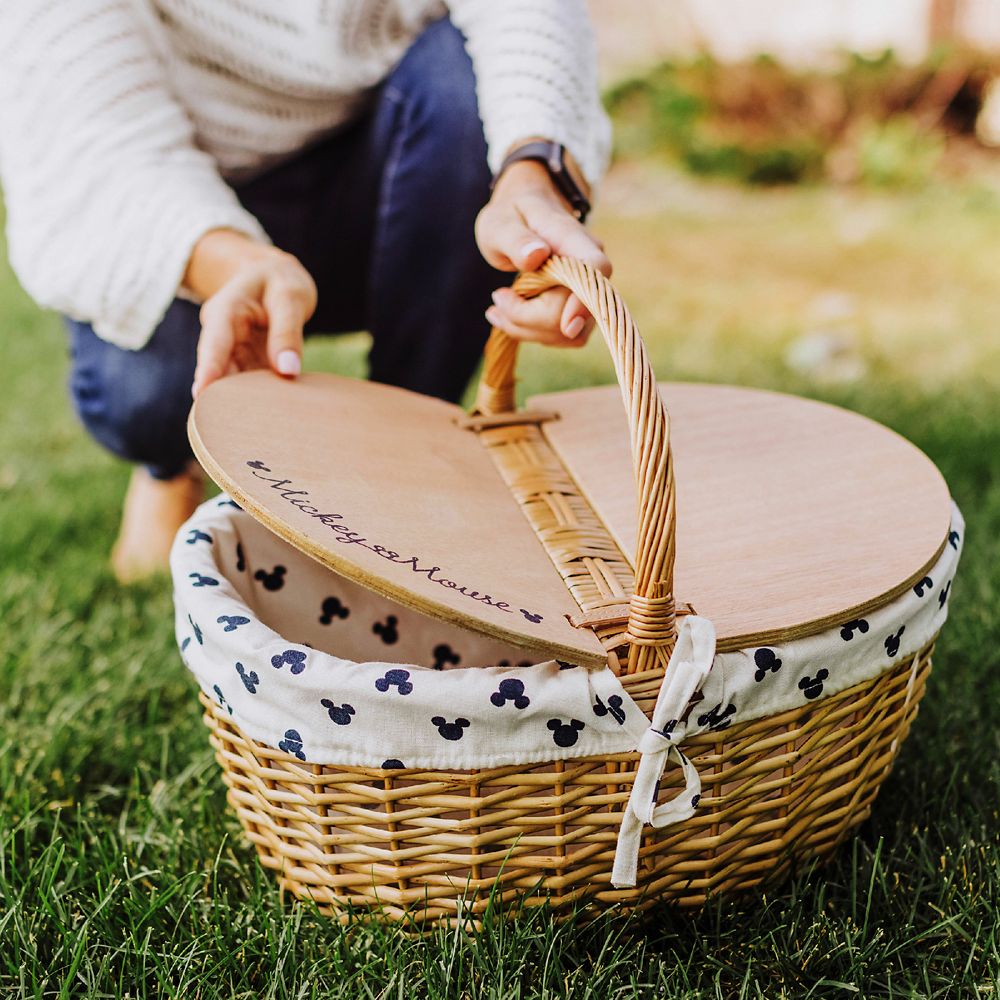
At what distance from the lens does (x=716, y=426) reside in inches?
40.7

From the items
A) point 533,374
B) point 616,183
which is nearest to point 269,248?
point 533,374

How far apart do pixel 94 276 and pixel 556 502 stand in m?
0.49

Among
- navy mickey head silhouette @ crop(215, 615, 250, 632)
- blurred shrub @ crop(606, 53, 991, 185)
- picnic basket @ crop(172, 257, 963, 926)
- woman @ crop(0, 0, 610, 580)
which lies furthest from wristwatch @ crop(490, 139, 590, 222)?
blurred shrub @ crop(606, 53, 991, 185)

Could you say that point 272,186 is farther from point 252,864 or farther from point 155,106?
point 252,864

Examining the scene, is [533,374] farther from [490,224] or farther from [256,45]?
[490,224]

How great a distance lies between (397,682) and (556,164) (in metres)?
0.56

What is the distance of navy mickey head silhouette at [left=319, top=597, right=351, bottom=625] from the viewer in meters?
1.00

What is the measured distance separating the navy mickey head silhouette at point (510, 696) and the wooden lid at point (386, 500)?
30 millimetres

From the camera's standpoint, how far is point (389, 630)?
1037 millimetres

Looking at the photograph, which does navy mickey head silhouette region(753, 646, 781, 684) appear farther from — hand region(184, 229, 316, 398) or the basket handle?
hand region(184, 229, 316, 398)

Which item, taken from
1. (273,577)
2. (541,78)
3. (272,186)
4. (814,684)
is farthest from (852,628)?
(272,186)

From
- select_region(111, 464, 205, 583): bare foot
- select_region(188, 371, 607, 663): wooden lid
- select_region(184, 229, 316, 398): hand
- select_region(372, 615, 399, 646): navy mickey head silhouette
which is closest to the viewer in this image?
select_region(188, 371, 607, 663): wooden lid

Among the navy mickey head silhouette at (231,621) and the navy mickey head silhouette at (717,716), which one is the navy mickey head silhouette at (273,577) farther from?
the navy mickey head silhouette at (717,716)

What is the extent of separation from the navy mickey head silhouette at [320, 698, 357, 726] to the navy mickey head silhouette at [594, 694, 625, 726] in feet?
0.50
